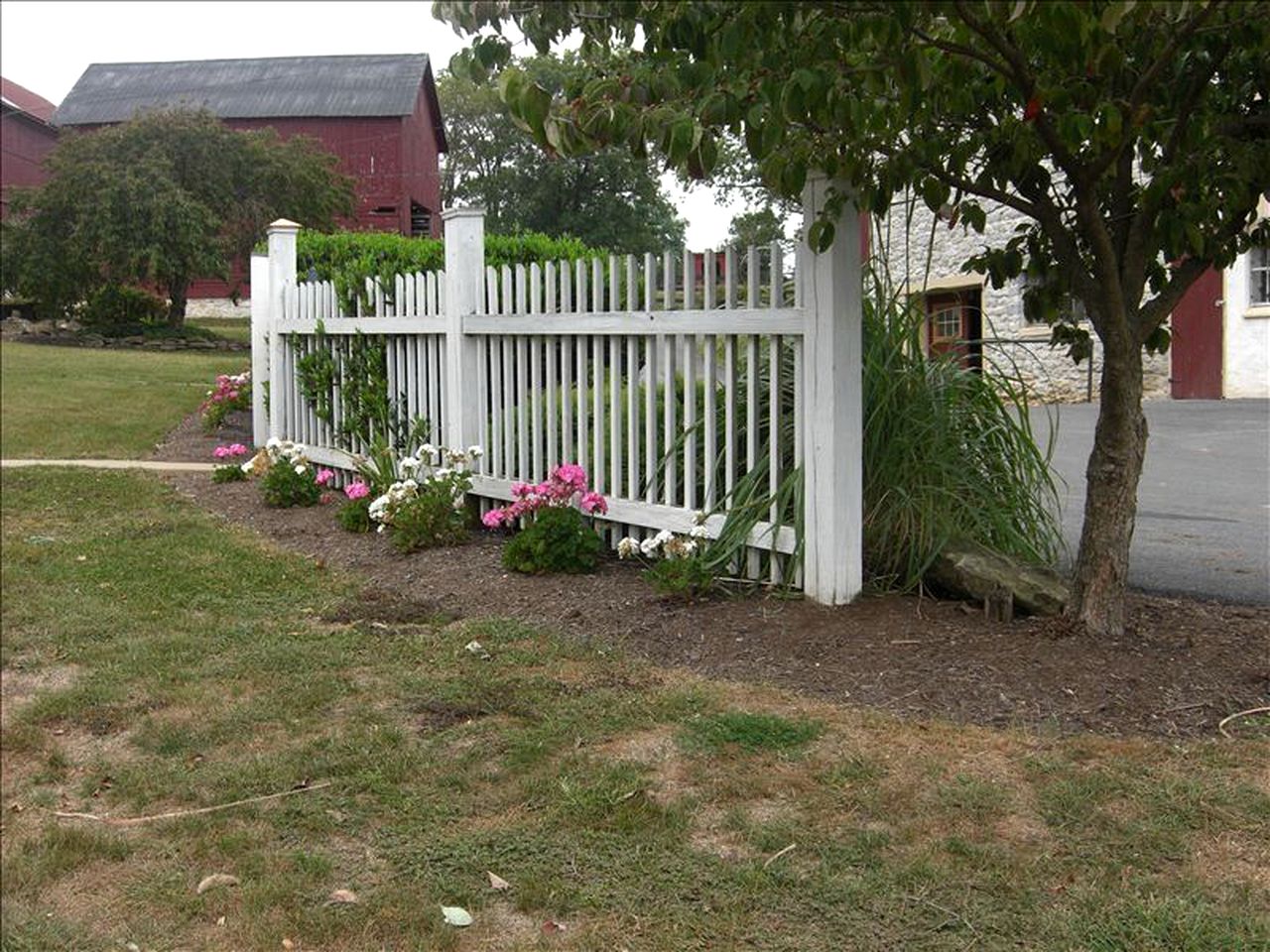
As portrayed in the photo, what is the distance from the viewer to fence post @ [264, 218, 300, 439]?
32.9 feet

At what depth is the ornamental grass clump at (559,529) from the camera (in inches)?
238

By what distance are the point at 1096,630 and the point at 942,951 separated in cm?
235

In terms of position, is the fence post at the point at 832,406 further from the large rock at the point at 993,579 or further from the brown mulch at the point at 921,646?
the large rock at the point at 993,579

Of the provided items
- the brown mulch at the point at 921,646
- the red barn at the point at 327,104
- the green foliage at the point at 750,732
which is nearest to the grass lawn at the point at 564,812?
the green foliage at the point at 750,732

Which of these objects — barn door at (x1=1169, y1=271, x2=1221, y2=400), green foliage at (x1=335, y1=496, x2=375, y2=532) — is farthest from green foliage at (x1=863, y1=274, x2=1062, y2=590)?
barn door at (x1=1169, y1=271, x2=1221, y2=400)

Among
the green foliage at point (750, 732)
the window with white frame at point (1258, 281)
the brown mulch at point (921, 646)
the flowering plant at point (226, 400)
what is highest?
the window with white frame at point (1258, 281)

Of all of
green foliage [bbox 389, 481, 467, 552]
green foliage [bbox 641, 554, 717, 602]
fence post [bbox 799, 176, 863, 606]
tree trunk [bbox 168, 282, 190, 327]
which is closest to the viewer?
fence post [bbox 799, 176, 863, 606]

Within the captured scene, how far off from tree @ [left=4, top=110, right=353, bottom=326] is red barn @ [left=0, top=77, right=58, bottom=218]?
169cm

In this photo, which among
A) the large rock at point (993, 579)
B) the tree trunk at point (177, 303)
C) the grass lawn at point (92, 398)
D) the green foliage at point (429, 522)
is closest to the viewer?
the large rock at point (993, 579)

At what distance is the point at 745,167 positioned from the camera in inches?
1196

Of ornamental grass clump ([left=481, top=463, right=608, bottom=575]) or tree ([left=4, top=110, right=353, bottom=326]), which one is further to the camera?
tree ([left=4, top=110, right=353, bottom=326])

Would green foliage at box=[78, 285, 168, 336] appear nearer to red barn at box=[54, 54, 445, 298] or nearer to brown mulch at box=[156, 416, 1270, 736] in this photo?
red barn at box=[54, 54, 445, 298]

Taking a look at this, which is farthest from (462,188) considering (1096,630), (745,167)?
(1096,630)

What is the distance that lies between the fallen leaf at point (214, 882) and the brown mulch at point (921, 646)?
1973mm
